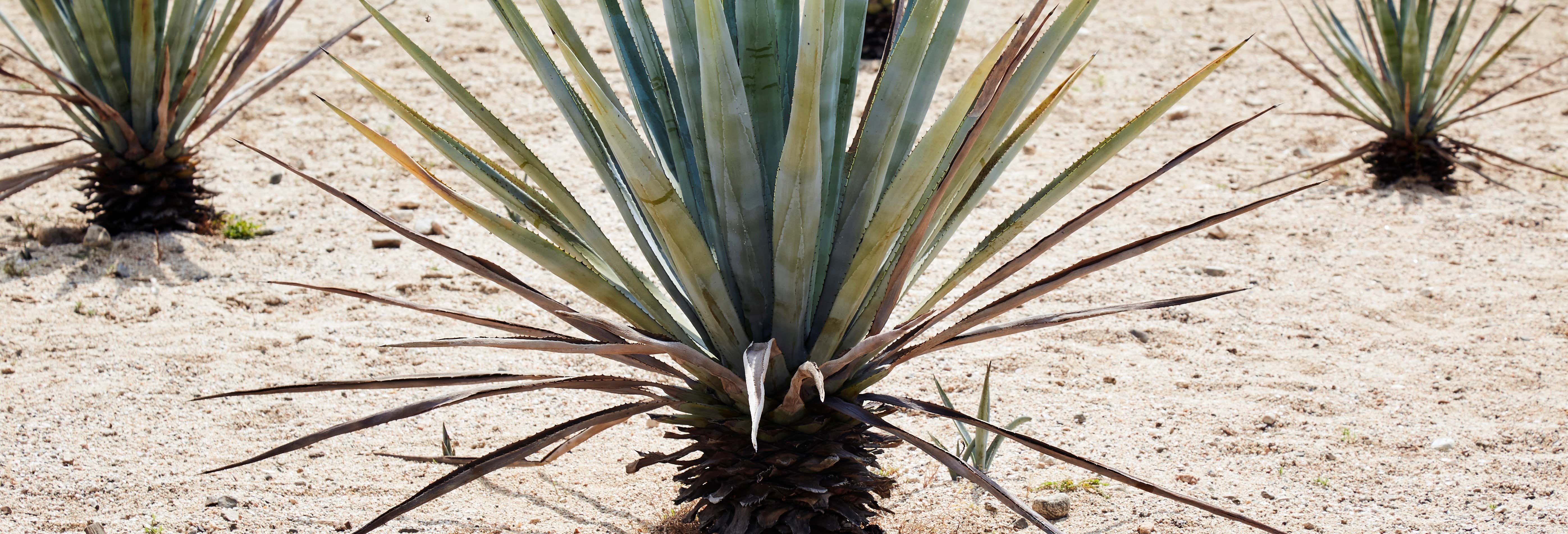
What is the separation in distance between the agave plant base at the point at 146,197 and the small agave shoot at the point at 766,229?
2672 mm

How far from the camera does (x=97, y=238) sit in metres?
3.82

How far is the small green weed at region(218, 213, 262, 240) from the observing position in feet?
13.3

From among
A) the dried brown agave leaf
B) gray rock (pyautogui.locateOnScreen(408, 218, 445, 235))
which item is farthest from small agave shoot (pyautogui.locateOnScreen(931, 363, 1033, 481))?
gray rock (pyautogui.locateOnScreen(408, 218, 445, 235))

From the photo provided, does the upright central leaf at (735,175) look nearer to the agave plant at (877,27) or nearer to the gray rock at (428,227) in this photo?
the gray rock at (428,227)

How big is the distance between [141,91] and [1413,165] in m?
4.98

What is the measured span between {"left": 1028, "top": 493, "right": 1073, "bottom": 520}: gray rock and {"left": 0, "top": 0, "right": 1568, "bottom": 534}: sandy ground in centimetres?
5

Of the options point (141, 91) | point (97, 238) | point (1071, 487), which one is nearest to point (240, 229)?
point (97, 238)

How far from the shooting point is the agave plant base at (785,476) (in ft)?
6.00

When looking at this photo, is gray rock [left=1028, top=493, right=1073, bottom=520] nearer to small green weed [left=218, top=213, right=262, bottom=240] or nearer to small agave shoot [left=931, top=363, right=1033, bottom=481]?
small agave shoot [left=931, top=363, right=1033, bottom=481]

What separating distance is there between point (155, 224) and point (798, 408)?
3206 mm

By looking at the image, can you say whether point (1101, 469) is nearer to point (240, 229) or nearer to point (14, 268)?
point (240, 229)

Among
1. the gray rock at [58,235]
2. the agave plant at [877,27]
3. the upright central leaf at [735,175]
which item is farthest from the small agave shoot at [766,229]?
the agave plant at [877,27]

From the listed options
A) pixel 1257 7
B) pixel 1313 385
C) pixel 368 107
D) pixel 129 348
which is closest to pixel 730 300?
pixel 1313 385

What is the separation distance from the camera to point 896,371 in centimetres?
318
